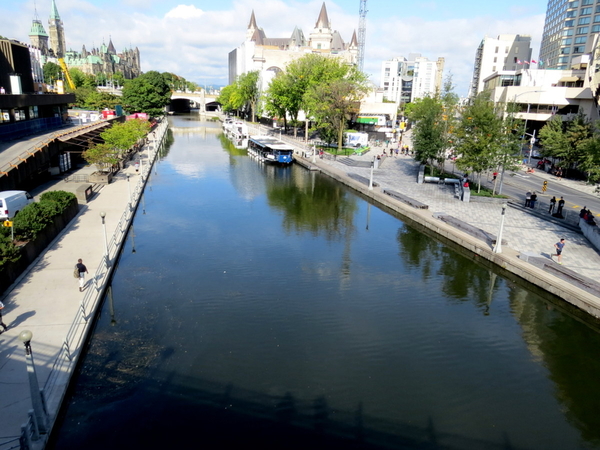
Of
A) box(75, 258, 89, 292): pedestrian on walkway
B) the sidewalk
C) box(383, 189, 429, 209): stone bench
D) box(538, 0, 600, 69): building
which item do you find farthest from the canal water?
box(538, 0, 600, 69): building

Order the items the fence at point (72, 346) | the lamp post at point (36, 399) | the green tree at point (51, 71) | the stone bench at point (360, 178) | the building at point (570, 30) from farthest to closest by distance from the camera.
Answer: the green tree at point (51, 71), the building at point (570, 30), the stone bench at point (360, 178), the fence at point (72, 346), the lamp post at point (36, 399)

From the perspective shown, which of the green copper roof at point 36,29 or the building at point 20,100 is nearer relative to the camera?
the building at point 20,100

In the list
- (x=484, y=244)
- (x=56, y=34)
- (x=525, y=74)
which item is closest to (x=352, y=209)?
(x=484, y=244)

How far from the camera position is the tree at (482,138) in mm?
34250

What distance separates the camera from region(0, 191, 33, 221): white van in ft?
80.0

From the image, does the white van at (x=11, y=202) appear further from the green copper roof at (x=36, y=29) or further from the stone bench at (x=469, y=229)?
the green copper roof at (x=36, y=29)

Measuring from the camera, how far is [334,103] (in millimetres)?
59531

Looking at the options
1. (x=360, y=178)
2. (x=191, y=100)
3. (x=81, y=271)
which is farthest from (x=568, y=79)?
(x=191, y=100)

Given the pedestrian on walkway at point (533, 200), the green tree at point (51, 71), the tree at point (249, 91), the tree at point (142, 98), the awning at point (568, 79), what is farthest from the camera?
the green tree at point (51, 71)

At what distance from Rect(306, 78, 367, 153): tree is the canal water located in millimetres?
37028

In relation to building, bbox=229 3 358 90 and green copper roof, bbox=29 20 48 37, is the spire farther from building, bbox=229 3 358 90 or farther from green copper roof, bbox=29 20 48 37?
green copper roof, bbox=29 20 48 37

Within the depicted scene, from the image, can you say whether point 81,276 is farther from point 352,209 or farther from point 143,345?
point 352,209

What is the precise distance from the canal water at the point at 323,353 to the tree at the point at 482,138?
12.4 meters

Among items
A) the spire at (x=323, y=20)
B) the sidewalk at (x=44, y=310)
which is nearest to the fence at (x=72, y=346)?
the sidewalk at (x=44, y=310)
